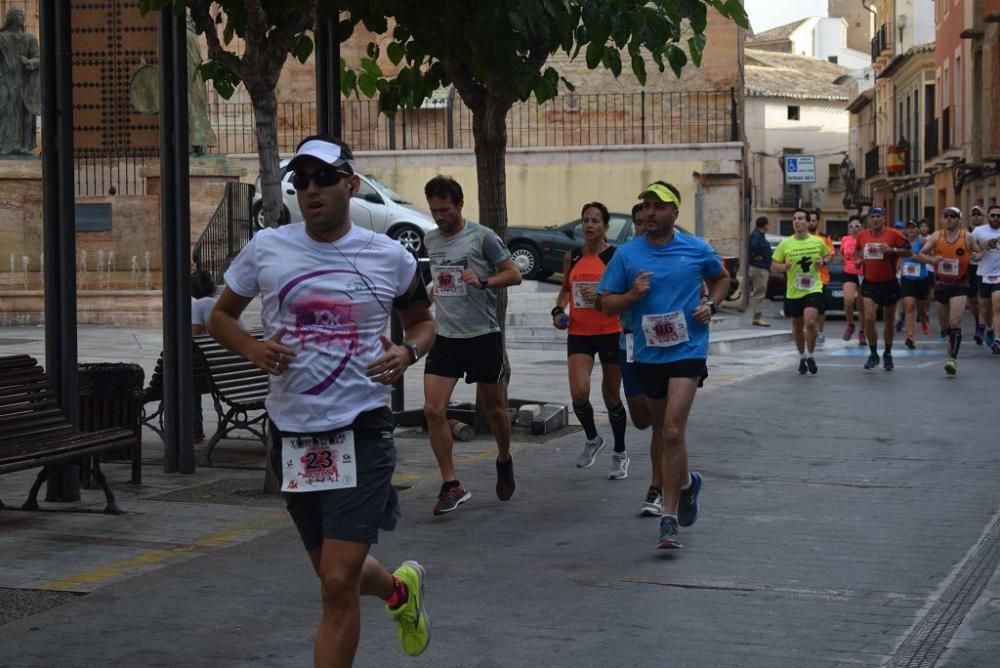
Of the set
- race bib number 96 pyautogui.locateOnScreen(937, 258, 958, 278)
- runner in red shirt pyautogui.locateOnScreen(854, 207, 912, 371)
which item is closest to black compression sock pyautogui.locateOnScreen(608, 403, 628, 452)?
runner in red shirt pyautogui.locateOnScreen(854, 207, 912, 371)

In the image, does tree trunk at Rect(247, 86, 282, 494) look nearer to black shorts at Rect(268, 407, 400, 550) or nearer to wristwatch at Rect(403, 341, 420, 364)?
wristwatch at Rect(403, 341, 420, 364)

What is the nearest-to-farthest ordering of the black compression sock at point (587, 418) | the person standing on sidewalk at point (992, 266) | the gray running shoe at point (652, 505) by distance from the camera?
the gray running shoe at point (652, 505) → the black compression sock at point (587, 418) → the person standing on sidewalk at point (992, 266)

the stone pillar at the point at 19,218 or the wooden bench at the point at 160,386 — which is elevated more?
the stone pillar at the point at 19,218

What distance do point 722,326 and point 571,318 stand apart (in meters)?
16.3

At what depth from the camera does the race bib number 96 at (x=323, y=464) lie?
16.8 feet

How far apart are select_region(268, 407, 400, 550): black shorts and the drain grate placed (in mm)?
1969

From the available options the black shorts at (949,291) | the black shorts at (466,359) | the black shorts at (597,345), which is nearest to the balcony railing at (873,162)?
the black shorts at (949,291)

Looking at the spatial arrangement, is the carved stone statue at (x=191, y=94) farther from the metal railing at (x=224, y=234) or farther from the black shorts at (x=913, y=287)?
the black shorts at (x=913, y=287)

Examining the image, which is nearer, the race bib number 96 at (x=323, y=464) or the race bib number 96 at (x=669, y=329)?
the race bib number 96 at (x=323, y=464)

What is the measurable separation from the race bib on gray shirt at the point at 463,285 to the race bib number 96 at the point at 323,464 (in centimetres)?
450

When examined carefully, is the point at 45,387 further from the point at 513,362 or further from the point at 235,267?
the point at 513,362

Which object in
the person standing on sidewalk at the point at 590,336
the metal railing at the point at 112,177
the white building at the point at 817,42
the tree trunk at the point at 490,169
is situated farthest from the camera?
the white building at the point at 817,42

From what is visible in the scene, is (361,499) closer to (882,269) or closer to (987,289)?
(882,269)

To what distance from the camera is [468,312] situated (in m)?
9.70
